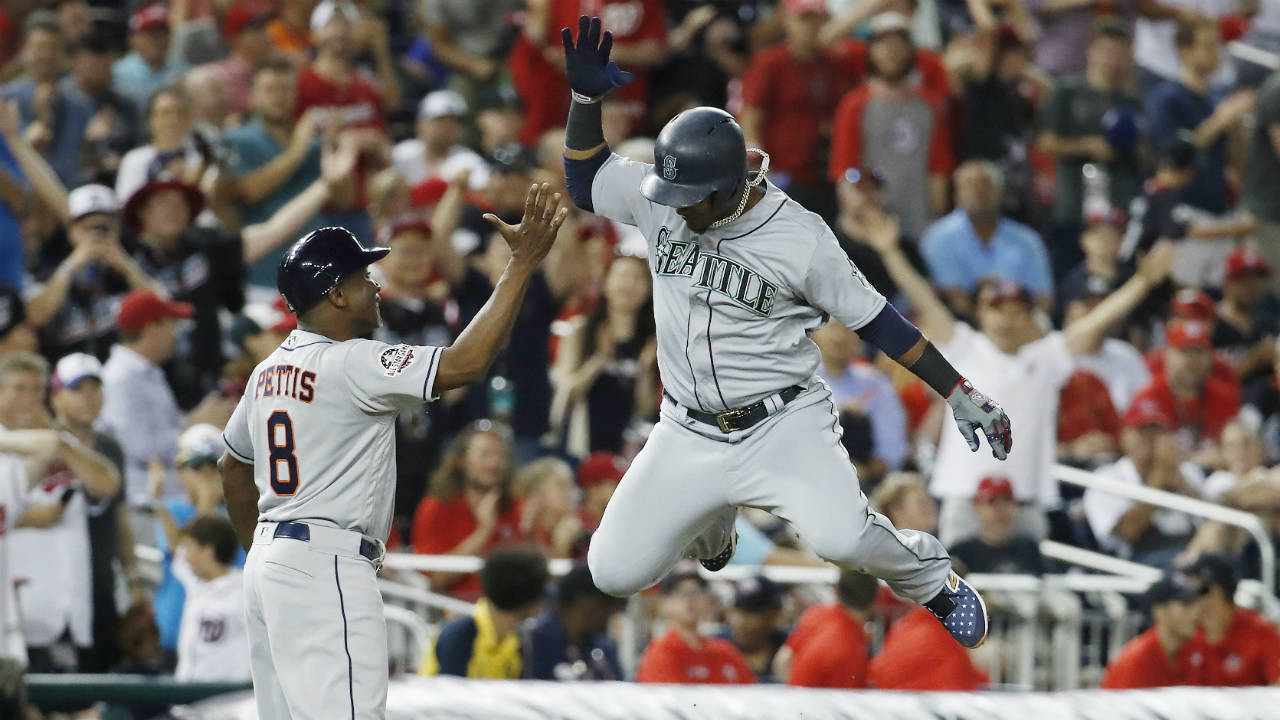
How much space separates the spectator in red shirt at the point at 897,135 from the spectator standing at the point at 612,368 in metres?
2.24

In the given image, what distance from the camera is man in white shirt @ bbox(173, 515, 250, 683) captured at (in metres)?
7.86

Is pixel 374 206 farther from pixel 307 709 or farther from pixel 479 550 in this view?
pixel 307 709

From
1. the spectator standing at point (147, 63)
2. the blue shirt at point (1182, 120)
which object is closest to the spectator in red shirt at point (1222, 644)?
the blue shirt at point (1182, 120)

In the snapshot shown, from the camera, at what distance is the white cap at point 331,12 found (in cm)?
1166

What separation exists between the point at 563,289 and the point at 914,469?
205cm

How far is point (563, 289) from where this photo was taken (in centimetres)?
1057

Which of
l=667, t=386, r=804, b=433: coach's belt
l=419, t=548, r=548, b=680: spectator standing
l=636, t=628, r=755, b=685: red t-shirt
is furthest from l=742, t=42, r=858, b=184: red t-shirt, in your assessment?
l=667, t=386, r=804, b=433: coach's belt

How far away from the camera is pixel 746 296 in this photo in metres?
5.81

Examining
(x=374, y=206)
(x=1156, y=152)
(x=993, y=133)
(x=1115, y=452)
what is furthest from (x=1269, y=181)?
(x=374, y=206)

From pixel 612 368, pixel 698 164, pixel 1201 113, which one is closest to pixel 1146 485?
pixel 612 368

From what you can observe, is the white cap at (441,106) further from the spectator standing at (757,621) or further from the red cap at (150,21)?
the spectator standing at (757,621)

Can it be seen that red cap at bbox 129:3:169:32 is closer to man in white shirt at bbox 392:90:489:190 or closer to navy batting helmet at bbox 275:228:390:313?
man in white shirt at bbox 392:90:489:190

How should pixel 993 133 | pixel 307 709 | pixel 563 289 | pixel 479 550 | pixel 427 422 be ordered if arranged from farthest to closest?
pixel 993 133 → pixel 563 289 → pixel 427 422 → pixel 479 550 → pixel 307 709

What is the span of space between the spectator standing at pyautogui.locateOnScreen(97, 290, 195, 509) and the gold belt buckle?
3.92 meters
